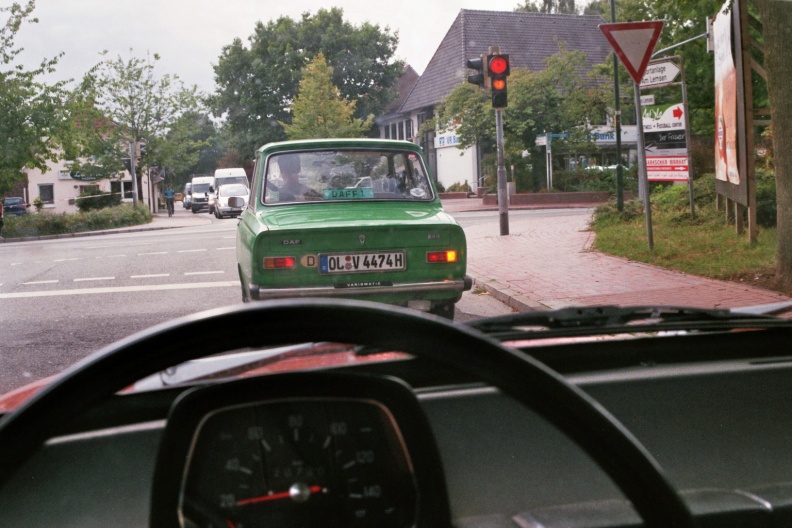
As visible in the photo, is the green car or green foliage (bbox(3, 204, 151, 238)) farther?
green foliage (bbox(3, 204, 151, 238))

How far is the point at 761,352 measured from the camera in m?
2.68

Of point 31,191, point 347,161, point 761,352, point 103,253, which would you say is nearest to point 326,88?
point 103,253

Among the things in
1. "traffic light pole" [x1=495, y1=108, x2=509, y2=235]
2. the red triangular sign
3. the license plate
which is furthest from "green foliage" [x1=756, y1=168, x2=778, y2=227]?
the license plate

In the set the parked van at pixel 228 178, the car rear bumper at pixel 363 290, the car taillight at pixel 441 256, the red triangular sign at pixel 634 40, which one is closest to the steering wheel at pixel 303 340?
the car rear bumper at pixel 363 290

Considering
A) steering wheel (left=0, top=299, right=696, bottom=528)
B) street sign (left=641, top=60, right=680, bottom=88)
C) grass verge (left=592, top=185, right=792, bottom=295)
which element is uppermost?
street sign (left=641, top=60, right=680, bottom=88)

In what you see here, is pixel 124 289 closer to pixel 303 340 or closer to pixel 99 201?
pixel 303 340

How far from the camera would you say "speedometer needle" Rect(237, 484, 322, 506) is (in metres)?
1.40

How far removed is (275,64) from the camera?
4988cm

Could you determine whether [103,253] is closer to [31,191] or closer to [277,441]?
[277,441]

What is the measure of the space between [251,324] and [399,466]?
0.45 meters

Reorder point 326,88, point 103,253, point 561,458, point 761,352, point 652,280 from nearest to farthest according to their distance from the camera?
point 561,458 < point 761,352 < point 652,280 < point 103,253 < point 326,88

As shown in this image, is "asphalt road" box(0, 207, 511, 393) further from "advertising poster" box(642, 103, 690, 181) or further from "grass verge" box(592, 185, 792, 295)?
"advertising poster" box(642, 103, 690, 181)

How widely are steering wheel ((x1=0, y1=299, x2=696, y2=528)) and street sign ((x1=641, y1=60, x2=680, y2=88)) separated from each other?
14.9m

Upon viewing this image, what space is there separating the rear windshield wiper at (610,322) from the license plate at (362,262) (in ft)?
13.7
